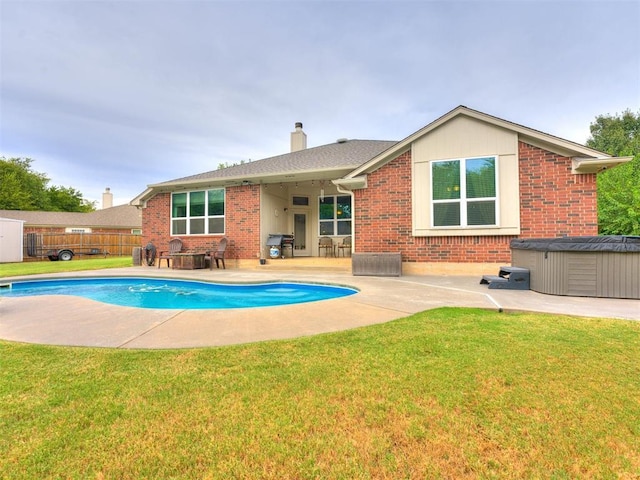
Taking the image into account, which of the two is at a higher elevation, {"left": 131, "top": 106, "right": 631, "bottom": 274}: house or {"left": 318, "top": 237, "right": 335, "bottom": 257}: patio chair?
{"left": 131, "top": 106, "right": 631, "bottom": 274}: house

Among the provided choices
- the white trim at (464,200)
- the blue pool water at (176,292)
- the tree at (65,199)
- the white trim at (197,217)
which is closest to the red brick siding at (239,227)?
the white trim at (197,217)

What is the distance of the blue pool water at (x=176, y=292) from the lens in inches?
260

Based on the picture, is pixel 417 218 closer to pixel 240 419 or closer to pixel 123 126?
pixel 240 419

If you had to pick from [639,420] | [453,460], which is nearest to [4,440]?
[453,460]

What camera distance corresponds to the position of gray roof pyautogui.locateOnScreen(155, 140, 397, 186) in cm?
1057

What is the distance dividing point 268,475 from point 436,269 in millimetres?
8158

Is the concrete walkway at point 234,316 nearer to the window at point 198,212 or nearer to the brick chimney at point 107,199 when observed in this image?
the window at point 198,212

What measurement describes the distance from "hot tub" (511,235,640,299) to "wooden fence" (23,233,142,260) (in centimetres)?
2157

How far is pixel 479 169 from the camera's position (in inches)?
320

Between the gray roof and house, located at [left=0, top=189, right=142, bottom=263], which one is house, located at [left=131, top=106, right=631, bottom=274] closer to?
the gray roof

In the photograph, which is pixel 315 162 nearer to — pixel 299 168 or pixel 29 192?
pixel 299 168

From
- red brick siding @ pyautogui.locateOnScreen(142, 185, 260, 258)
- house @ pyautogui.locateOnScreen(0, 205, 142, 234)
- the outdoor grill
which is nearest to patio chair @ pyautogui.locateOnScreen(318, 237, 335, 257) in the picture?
the outdoor grill

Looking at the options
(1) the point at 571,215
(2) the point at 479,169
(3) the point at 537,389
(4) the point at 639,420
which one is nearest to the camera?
(4) the point at 639,420

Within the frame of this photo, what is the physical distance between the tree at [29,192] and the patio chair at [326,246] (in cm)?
4077
